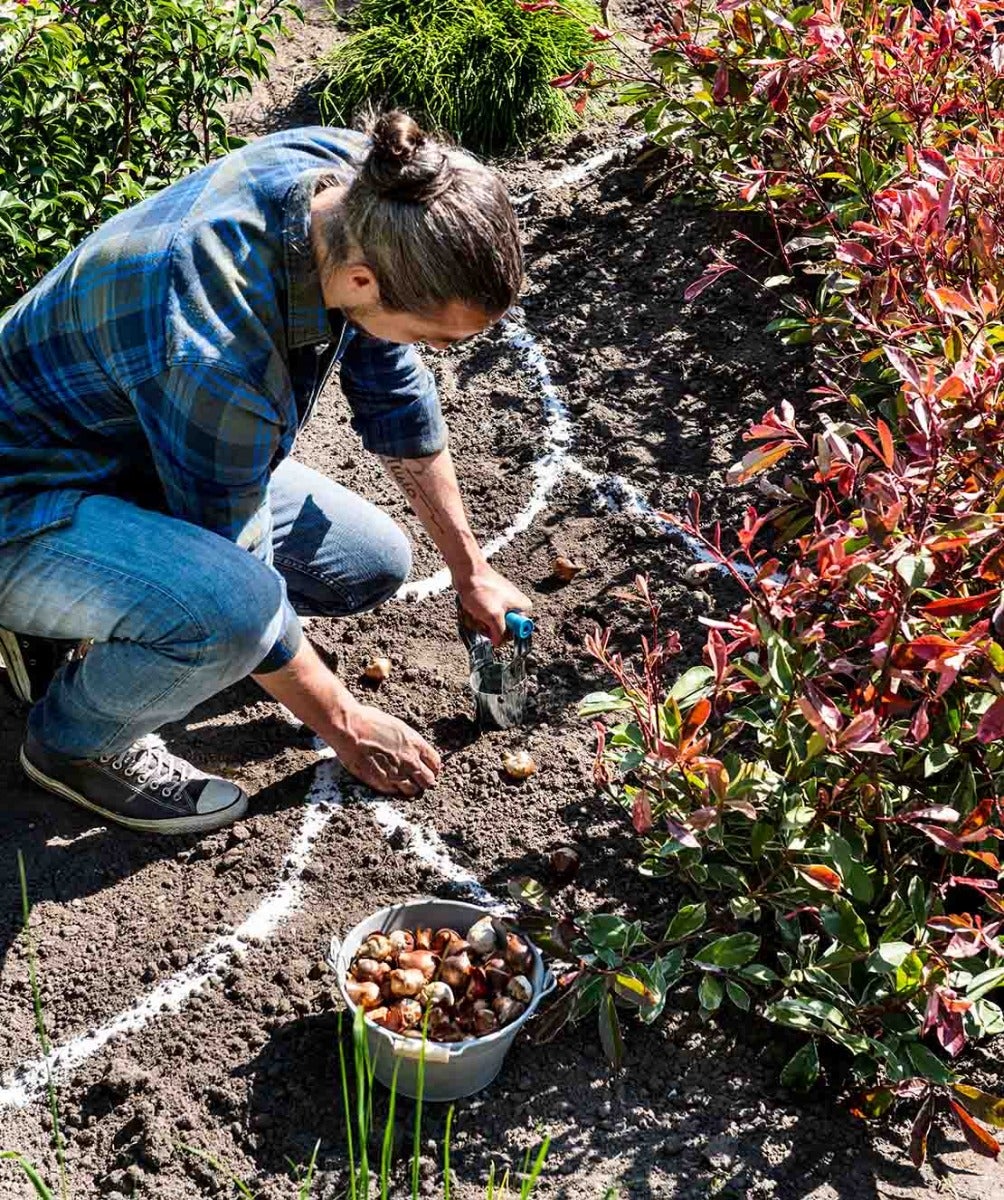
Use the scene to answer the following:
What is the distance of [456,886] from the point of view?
2797mm

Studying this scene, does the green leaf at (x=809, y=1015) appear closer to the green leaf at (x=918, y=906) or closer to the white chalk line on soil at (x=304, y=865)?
the green leaf at (x=918, y=906)

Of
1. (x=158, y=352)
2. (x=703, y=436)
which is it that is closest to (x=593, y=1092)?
(x=158, y=352)

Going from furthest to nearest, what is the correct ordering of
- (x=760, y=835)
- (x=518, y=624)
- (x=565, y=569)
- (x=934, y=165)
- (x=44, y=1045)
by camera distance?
(x=565, y=569) → (x=518, y=624) → (x=934, y=165) → (x=760, y=835) → (x=44, y=1045)

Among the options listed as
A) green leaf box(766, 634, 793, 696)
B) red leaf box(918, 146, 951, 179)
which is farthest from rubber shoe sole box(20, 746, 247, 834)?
red leaf box(918, 146, 951, 179)

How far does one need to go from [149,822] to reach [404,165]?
143 centimetres

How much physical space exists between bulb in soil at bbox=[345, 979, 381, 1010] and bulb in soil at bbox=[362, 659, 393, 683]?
99 cm

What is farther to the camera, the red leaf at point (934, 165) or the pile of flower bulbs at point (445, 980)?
the red leaf at point (934, 165)

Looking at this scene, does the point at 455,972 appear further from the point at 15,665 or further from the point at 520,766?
the point at 15,665

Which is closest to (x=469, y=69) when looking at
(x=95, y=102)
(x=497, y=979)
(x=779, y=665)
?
(x=95, y=102)

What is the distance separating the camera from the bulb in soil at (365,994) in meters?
2.35

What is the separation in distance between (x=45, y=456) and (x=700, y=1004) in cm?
151

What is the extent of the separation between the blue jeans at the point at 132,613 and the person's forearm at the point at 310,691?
0.18 feet

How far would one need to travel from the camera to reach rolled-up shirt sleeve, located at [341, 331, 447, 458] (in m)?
2.85

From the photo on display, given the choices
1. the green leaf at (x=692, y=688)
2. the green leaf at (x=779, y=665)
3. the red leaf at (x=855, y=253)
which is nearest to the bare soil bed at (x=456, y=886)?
the green leaf at (x=692, y=688)
